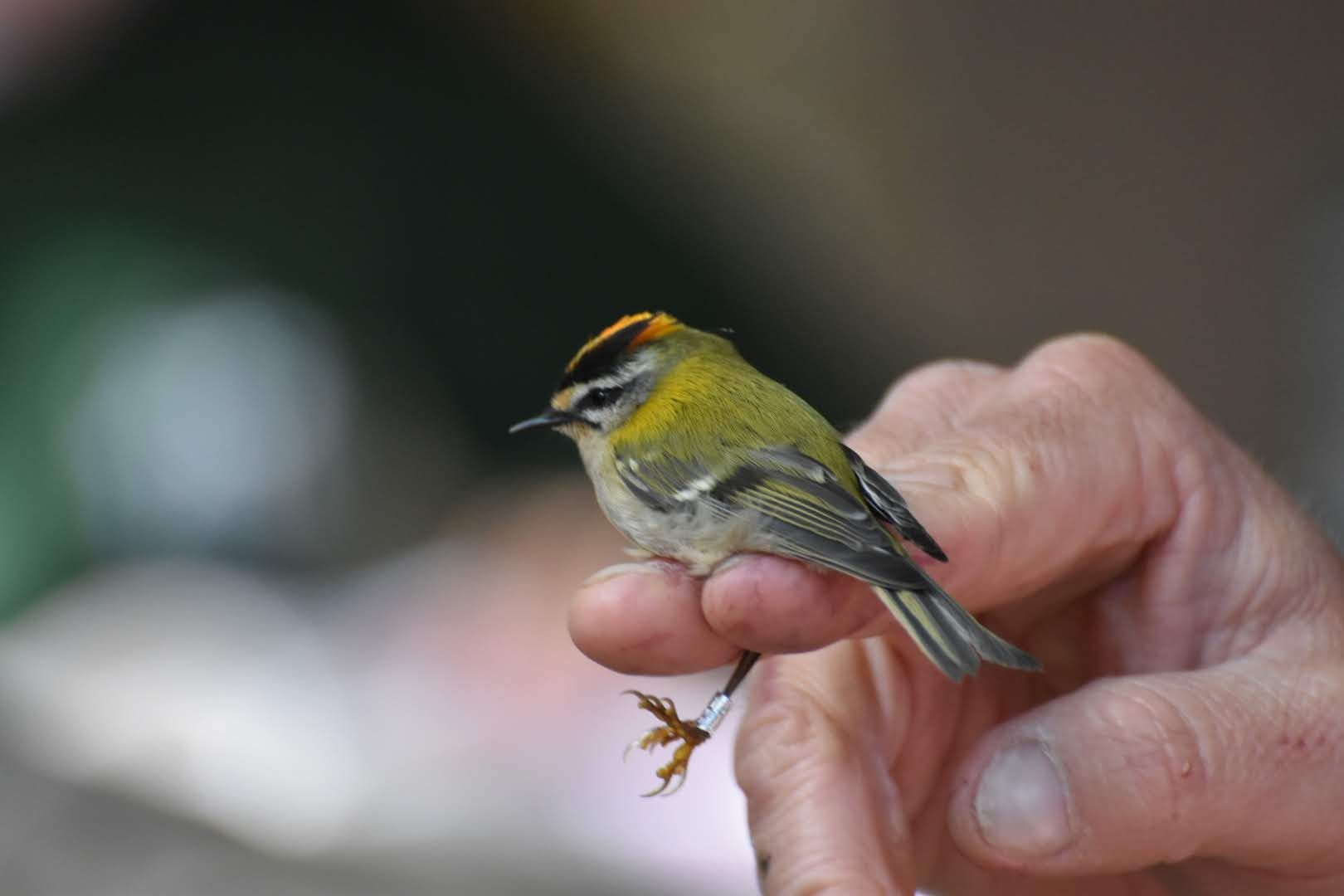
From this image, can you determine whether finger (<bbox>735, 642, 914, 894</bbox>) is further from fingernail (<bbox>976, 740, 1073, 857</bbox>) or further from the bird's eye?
the bird's eye

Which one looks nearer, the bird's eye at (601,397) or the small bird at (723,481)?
the small bird at (723,481)

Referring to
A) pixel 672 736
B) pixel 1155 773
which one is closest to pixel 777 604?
pixel 672 736

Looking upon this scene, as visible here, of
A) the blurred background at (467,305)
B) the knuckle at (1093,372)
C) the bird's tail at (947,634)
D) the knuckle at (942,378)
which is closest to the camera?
the bird's tail at (947,634)

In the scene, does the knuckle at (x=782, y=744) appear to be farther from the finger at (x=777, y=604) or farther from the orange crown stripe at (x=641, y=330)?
the orange crown stripe at (x=641, y=330)

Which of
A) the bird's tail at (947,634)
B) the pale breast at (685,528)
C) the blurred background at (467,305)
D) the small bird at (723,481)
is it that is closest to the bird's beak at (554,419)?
the small bird at (723,481)

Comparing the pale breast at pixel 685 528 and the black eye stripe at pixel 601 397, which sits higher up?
the black eye stripe at pixel 601 397

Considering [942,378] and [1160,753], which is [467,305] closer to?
[942,378]

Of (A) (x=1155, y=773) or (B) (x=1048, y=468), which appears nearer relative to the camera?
(A) (x=1155, y=773)
